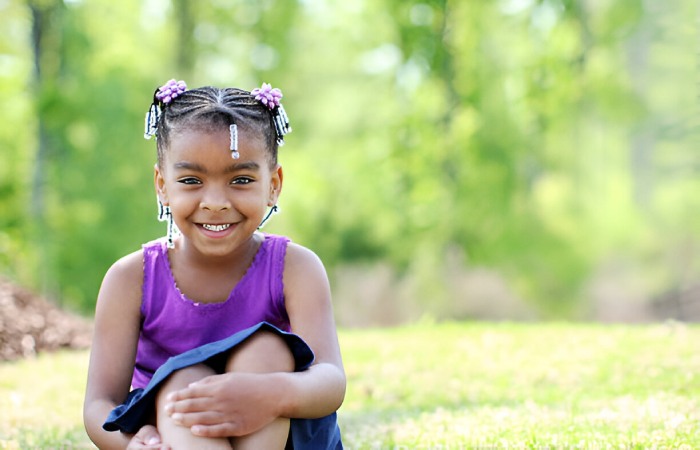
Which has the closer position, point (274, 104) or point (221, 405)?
point (221, 405)

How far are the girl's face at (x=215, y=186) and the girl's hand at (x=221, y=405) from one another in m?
0.62

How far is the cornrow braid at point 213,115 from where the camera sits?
9.99 ft

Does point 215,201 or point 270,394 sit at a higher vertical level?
point 215,201

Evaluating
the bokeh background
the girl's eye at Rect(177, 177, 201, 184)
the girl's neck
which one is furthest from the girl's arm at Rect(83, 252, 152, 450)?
the bokeh background

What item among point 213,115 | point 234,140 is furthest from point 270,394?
point 213,115

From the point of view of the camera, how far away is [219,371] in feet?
9.11

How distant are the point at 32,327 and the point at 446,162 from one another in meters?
6.07

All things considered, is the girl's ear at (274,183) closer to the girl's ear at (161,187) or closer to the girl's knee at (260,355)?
the girl's ear at (161,187)

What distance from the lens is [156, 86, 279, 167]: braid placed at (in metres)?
3.04

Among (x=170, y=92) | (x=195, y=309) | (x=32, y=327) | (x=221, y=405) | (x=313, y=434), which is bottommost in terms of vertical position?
(x=32, y=327)

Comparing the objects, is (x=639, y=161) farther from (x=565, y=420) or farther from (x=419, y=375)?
(x=565, y=420)

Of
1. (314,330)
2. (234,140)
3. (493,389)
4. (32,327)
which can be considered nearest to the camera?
(234,140)

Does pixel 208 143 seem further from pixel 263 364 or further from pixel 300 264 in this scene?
pixel 263 364

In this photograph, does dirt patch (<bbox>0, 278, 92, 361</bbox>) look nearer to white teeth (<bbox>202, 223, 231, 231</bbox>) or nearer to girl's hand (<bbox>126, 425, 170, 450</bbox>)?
white teeth (<bbox>202, 223, 231, 231</bbox>)
